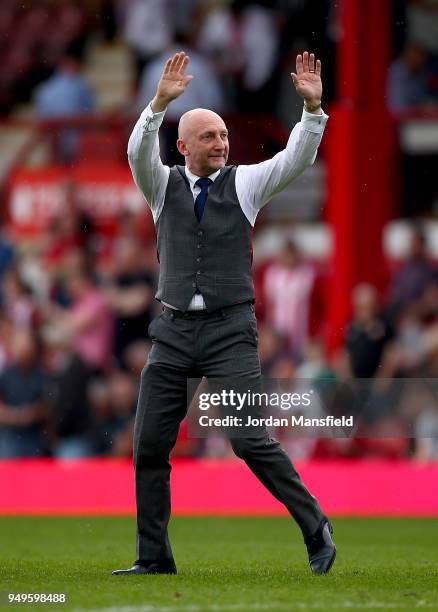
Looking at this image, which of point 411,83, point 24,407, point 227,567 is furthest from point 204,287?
point 411,83

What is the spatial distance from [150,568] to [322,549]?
2.69 ft

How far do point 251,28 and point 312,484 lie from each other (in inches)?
257

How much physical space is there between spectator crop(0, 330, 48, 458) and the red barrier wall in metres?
0.54

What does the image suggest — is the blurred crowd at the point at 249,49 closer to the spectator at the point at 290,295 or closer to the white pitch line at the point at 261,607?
the spectator at the point at 290,295

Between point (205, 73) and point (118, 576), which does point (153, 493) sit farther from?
point (205, 73)

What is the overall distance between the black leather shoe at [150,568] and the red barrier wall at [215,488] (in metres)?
5.72

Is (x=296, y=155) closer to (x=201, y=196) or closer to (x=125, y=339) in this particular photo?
(x=201, y=196)

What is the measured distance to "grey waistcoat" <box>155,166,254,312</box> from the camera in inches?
311

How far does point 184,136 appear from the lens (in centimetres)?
799

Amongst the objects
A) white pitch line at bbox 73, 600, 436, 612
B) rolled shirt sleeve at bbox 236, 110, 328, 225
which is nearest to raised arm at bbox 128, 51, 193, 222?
rolled shirt sleeve at bbox 236, 110, 328, 225

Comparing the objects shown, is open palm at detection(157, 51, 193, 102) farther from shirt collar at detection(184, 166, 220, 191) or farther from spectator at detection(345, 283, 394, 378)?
spectator at detection(345, 283, 394, 378)

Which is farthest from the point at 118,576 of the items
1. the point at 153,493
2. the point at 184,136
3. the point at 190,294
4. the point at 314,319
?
the point at 314,319

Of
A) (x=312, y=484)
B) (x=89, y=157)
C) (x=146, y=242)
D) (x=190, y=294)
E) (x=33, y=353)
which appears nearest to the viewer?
(x=190, y=294)

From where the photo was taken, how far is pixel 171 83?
7797 millimetres
